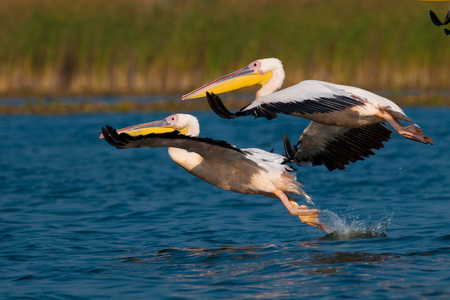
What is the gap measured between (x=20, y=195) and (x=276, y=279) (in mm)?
5610

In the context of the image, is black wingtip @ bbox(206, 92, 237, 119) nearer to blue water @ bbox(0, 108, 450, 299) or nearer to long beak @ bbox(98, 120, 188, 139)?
blue water @ bbox(0, 108, 450, 299)

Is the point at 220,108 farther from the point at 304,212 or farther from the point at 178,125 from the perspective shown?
the point at 178,125

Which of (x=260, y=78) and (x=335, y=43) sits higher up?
(x=335, y=43)

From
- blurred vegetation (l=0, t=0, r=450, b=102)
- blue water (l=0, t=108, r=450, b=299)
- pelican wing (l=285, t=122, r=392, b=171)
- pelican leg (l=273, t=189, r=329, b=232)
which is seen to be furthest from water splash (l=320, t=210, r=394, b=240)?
blurred vegetation (l=0, t=0, r=450, b=102)

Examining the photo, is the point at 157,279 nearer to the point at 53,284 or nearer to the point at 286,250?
the point at 53,284

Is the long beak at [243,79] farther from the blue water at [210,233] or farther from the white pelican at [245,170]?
the blue water at [210,233]

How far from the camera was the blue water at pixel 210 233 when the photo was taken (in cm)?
593

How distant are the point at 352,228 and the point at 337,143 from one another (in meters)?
0.84

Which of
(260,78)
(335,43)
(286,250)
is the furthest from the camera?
(335,43)

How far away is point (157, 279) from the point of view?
619 centimetres

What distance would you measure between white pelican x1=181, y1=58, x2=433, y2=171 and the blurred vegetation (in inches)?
571

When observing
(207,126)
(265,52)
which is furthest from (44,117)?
(265,52)

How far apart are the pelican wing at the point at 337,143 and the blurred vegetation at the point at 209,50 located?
47.5 ft

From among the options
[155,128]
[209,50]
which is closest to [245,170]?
[155,128]
